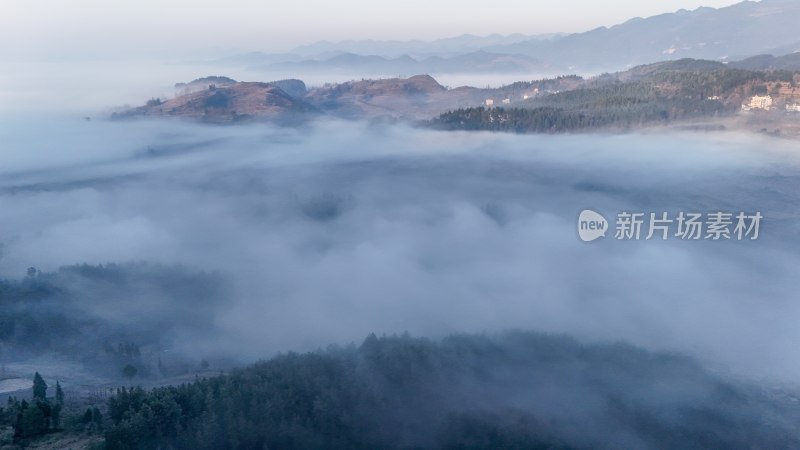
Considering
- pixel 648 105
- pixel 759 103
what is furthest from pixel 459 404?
pixel 759 103

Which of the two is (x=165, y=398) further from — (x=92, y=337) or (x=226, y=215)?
(x=226, y=215)

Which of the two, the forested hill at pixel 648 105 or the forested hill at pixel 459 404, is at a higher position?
the forested hill at pixel 648 105

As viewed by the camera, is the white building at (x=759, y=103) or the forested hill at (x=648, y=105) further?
the forested hill at (x=648, y=105)

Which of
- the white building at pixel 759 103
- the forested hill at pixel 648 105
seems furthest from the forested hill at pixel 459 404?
the white building at pixel 759 103

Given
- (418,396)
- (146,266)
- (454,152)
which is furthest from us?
(454,152)

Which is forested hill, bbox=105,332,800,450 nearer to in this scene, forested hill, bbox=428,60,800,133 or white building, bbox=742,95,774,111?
forested hill, bbox=428,60,800,133

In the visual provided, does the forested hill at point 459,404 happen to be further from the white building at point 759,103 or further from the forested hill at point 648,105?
the white building at point 759,103

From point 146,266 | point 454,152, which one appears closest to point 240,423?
point 146,266

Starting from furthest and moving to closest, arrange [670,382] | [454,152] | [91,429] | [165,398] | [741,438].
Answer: [454,152] → [670,382] → [741,438] → [165,398] → [91,429]
